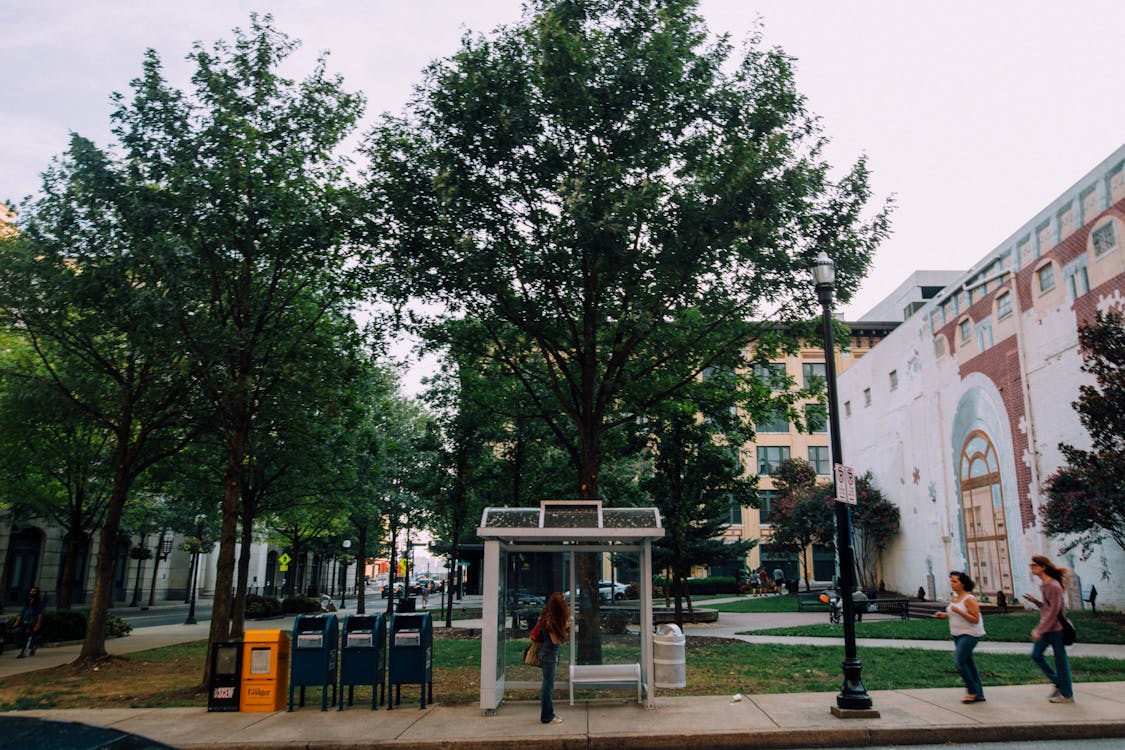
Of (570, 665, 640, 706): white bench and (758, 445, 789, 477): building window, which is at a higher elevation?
(758, 445, 789, 477): building window

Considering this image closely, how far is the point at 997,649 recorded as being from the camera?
1670 centimetres

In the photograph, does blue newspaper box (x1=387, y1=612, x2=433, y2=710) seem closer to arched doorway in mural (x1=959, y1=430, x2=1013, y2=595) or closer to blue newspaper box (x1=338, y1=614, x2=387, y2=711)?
blue newspaper box (x1=338, y1=614, x2=387, y2=711)

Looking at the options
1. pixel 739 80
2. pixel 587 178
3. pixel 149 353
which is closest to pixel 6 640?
pixel 149 353

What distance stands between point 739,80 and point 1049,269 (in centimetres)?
1647

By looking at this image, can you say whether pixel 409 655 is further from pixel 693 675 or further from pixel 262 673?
pixel 693 675

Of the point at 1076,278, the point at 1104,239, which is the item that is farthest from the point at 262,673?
the point at 1076,278

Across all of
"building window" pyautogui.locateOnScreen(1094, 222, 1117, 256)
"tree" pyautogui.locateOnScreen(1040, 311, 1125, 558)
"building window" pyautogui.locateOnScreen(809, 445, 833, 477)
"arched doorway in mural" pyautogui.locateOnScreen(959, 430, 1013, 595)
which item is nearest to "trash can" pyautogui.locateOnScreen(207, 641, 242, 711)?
"tree" pyautogui.locateOnScreen(1040, 311, 1125, 558)

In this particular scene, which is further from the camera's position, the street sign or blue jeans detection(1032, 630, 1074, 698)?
the street sign

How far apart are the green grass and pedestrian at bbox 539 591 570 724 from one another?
13509 millimetres

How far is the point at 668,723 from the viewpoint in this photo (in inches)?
384

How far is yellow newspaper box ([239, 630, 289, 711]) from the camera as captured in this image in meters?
11.3

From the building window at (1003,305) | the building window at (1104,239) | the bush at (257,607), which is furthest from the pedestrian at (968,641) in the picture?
the bush at (257,607)

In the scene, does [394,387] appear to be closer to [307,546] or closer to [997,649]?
[307,546]

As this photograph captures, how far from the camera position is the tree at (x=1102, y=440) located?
17.8m
